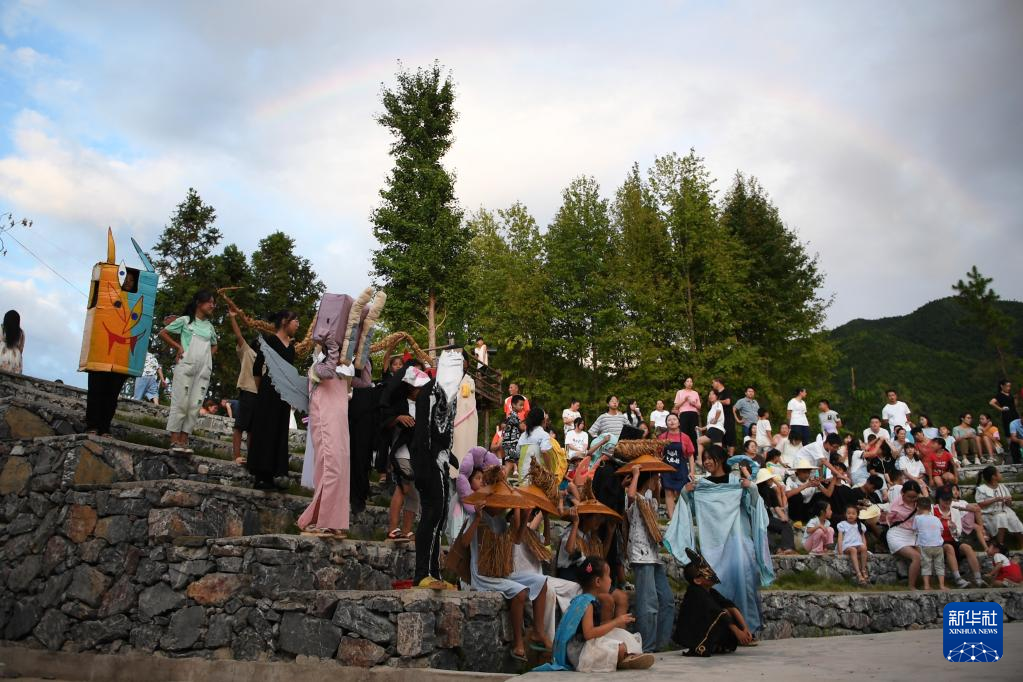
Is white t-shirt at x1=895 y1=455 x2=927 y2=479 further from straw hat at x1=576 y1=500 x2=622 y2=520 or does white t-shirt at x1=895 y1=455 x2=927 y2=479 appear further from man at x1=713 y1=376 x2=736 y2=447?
straw hat at x1=576 y1=500 x2=622 y2=520

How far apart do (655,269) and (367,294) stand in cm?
2336

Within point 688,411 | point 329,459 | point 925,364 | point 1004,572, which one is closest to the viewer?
point 329,459

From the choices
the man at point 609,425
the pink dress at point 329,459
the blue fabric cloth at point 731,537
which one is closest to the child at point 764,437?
the man at point 609,425

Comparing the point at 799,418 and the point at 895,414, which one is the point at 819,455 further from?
the point at 895,414

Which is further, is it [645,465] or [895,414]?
[895,414]

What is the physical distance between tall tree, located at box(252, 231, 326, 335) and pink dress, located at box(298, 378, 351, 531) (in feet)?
104

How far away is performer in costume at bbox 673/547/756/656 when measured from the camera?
7.60m

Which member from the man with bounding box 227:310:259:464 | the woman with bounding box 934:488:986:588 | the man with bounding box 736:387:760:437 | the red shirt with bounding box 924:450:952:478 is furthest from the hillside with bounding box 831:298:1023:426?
the man with bounding box 227:310:259:464

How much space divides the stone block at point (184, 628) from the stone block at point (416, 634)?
2.09m

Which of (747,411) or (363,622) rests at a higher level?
(747,411)

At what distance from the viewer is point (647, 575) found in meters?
8.48

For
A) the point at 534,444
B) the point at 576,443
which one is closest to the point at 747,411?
the point at 576,443

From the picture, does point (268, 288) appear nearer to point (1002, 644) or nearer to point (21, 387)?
point (21, 387)

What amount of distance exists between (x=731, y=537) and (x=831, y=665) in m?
2.75
